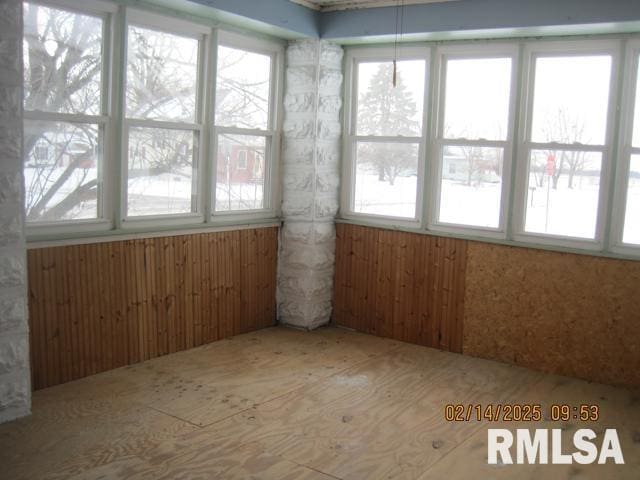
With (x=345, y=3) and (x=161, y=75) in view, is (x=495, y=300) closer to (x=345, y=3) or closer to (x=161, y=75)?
(x=345, y=3)

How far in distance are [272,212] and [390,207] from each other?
1091 mm

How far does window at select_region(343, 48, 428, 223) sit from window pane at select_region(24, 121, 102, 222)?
2466 millimetres

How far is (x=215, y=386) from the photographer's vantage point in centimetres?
466

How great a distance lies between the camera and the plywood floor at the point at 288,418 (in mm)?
3525

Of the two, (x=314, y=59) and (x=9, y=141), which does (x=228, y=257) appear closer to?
(x=314, y=59)

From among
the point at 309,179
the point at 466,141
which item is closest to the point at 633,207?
the point at 466,141

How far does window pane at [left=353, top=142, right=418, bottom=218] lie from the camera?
591 cm

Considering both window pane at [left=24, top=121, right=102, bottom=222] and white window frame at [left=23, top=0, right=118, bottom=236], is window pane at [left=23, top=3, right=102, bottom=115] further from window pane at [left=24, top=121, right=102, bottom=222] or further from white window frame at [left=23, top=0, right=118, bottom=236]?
window pane at [left=24, top=121, right=102, bottom=222]

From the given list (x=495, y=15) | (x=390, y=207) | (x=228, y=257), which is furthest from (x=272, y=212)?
(x=495, y=15)

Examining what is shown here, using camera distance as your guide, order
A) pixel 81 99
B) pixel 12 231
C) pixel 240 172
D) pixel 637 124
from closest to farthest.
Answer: pixel 12 231
pixel 81 99
pixel 637 124
pixel 240 172

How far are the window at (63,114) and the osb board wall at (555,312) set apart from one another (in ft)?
10.1

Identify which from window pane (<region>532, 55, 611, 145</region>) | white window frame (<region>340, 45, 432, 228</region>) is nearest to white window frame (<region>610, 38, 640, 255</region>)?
window pane (<region>532, 55, 611, 145</region>)

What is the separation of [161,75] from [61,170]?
3.64 feet

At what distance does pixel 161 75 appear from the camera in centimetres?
502
